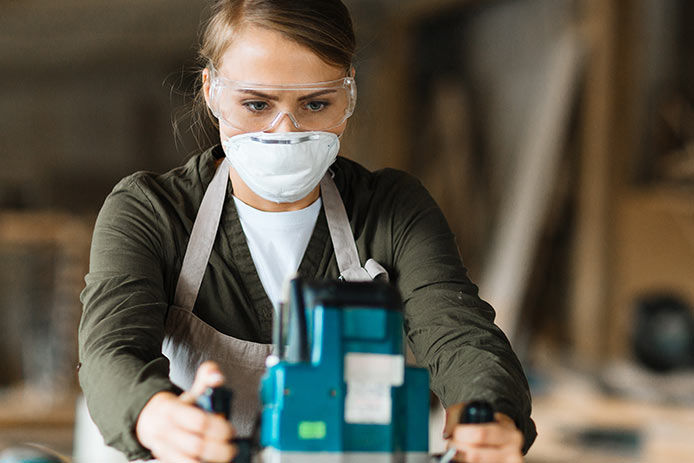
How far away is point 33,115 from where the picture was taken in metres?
8.79

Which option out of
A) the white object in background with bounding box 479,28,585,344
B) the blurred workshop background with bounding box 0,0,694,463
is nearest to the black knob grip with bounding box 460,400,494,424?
the blurred workshop background with bounding box 0,0,694,463

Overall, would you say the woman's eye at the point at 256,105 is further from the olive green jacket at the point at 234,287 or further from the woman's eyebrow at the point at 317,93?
the olive green jacket at the point at 234,287

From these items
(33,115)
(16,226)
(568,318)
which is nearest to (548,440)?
(568,318)

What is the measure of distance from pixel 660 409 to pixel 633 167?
6.62 feet

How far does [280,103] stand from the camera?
102cm

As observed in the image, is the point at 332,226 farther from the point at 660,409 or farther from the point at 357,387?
the point at 660,409

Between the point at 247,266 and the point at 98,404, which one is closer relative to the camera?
the point at 98,404

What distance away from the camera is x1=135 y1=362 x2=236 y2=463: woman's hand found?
79cm

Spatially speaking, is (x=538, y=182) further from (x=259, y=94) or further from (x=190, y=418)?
(x=190, y=418)

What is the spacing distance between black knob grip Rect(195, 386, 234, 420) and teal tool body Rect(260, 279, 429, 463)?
0.05m

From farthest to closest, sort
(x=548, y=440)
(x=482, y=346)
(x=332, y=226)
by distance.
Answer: (x=548, y=440) < (x=332, y=226) < (x=482, y=346)

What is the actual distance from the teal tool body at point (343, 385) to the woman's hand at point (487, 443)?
4cm

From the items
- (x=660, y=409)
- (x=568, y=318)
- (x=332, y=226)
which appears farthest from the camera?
(x=568, y=318)

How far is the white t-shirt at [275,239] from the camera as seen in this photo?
3.66 feet
